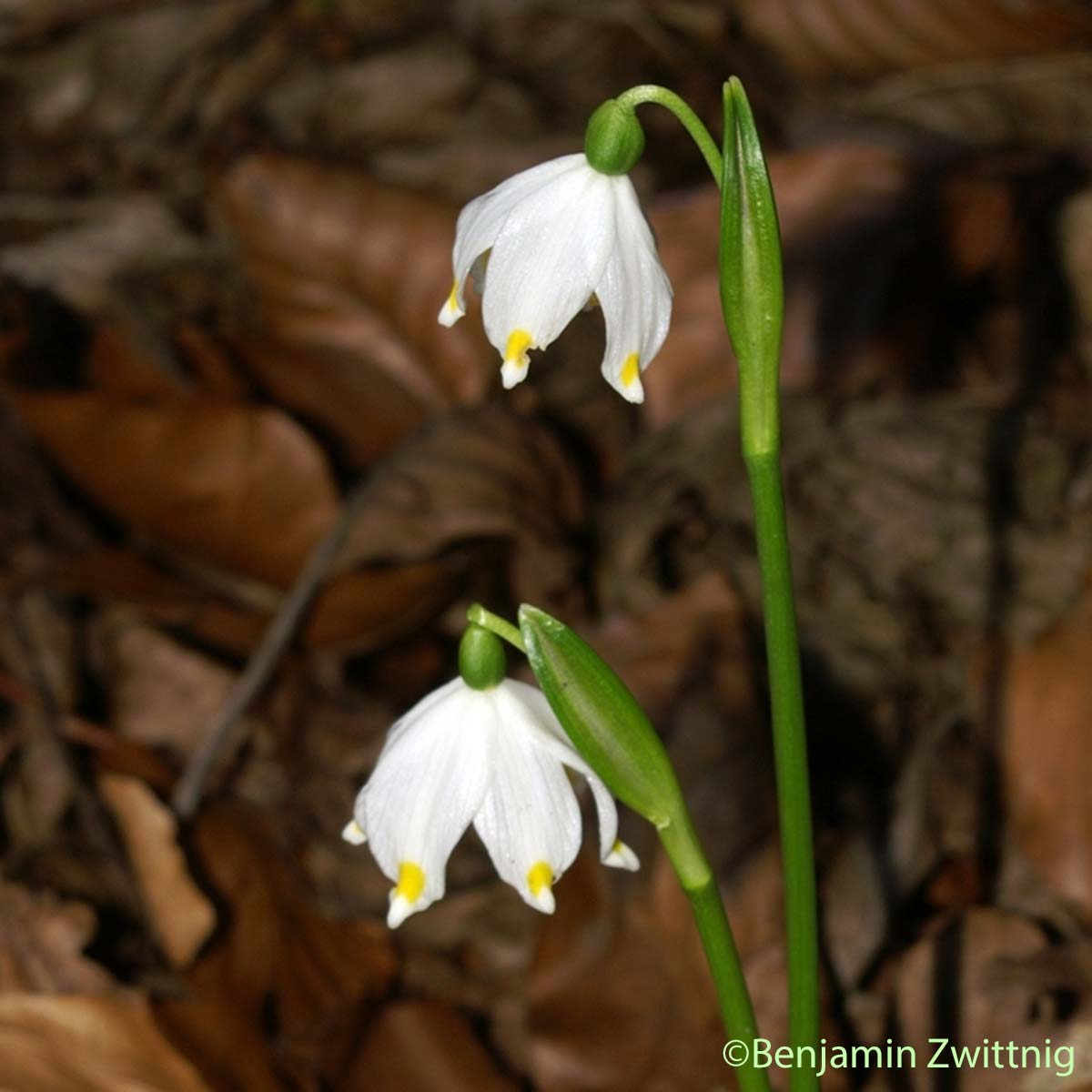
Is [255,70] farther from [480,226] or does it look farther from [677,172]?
[480,226]

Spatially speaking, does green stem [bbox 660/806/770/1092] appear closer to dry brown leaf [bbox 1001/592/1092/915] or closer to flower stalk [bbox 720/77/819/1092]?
flower stalk [bbox 720/77/819/1092]

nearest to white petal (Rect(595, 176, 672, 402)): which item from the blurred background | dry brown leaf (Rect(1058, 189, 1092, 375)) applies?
the blurred background

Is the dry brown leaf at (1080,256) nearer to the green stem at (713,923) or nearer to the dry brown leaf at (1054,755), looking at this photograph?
the dry brown leaf at (1054,755)

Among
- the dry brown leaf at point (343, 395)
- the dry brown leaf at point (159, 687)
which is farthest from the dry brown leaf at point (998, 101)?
the dry brown leaf at point (159, 687)

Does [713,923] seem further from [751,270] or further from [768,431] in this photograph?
[751,270]

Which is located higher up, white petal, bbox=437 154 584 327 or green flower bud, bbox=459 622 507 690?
white petal, bbox=437 154 584 327

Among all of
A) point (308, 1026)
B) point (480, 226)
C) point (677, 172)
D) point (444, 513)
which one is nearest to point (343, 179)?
point (677, 172)
